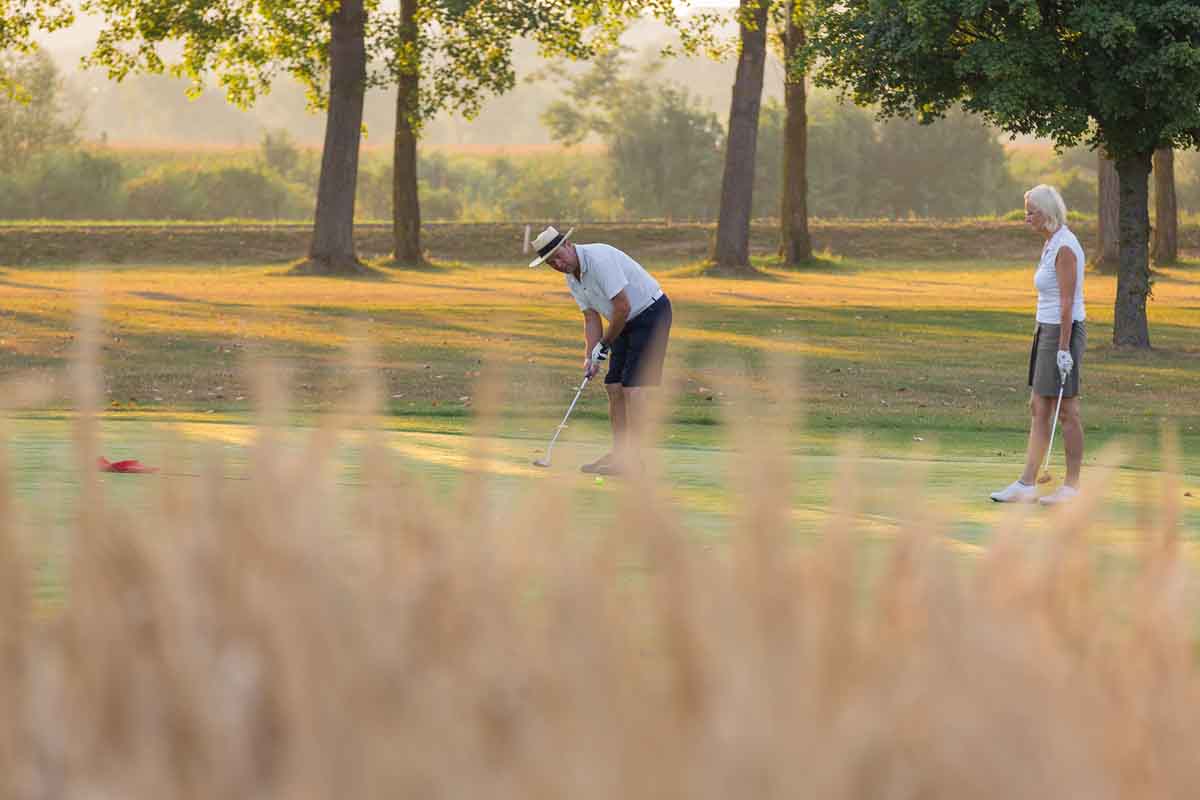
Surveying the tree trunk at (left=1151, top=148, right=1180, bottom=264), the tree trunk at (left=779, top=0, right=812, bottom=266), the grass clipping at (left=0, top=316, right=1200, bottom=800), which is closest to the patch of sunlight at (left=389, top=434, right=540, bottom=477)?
the grass clipping at (left=0, top=316, right=1200, bottom=800)

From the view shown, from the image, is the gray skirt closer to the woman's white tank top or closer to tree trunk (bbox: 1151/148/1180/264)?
the woman's white tank top

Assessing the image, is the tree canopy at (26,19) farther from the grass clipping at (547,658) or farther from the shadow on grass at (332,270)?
the grass clipping at (547,658)

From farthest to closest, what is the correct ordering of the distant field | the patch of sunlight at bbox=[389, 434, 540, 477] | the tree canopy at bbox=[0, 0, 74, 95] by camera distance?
the distant field
the tree canopy at bbox=[0, 0, 74, 95]
the patch of sunlight at bbox=[389, 434, 540, 477]

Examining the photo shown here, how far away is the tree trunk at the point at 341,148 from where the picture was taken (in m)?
48.6

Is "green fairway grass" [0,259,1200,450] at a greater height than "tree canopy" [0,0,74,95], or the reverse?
"tree canopy" [0,0,74,95]

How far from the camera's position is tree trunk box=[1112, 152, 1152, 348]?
3127cm

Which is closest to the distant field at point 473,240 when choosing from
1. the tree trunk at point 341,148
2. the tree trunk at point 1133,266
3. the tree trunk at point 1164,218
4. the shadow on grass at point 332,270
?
Answer: the tree trunk at point 1164,218

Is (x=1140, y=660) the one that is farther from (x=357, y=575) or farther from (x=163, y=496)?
(x=163, y=496)

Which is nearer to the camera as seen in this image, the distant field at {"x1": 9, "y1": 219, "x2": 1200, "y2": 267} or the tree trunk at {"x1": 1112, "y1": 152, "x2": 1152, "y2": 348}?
the tree trunk at {"x1": 1112, "y1": 152, "x2": 1152, "y2": 348}

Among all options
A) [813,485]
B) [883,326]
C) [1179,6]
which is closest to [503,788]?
[813,485]

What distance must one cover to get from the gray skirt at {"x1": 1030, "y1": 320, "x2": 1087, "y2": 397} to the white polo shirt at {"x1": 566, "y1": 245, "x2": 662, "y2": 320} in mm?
2635

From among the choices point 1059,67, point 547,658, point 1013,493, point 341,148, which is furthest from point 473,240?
point 547,658

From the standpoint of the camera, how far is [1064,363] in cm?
1233

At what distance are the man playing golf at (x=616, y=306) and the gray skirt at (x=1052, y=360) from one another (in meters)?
2.48
